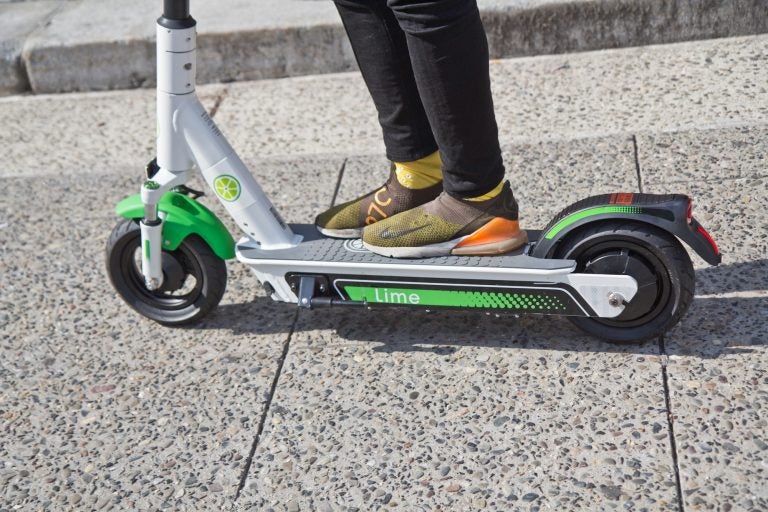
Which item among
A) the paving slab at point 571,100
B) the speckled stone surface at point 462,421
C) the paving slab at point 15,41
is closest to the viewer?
the speckled stone surface at point 462,421

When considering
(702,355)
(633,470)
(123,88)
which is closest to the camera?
(633,470)

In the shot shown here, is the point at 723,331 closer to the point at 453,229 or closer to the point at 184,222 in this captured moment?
the point at 453,229

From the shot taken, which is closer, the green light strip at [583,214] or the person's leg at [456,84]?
the person's leg at [456,84]

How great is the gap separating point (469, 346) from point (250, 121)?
2.08m

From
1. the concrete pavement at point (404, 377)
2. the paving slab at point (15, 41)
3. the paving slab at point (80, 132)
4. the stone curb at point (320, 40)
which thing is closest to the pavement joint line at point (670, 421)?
the concrete pavement at point (404, 377)

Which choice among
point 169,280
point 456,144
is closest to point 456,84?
point 456,144

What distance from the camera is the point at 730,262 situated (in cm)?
314

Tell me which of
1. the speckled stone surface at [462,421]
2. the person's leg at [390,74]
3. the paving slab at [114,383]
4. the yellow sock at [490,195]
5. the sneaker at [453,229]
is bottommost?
the paving slab at [114,383]

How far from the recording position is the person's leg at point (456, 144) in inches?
99.3

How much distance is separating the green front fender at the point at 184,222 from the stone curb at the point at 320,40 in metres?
2.00

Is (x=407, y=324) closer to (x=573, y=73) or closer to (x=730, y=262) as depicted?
(x=730, y=262)

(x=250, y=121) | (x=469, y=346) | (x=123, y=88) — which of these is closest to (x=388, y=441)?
(x=469, y=346)

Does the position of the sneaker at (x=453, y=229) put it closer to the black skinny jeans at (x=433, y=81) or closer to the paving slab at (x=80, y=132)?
the black skinny jeans at (x=433, y=81)

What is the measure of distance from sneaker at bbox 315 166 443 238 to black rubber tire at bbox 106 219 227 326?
0.38 meters
